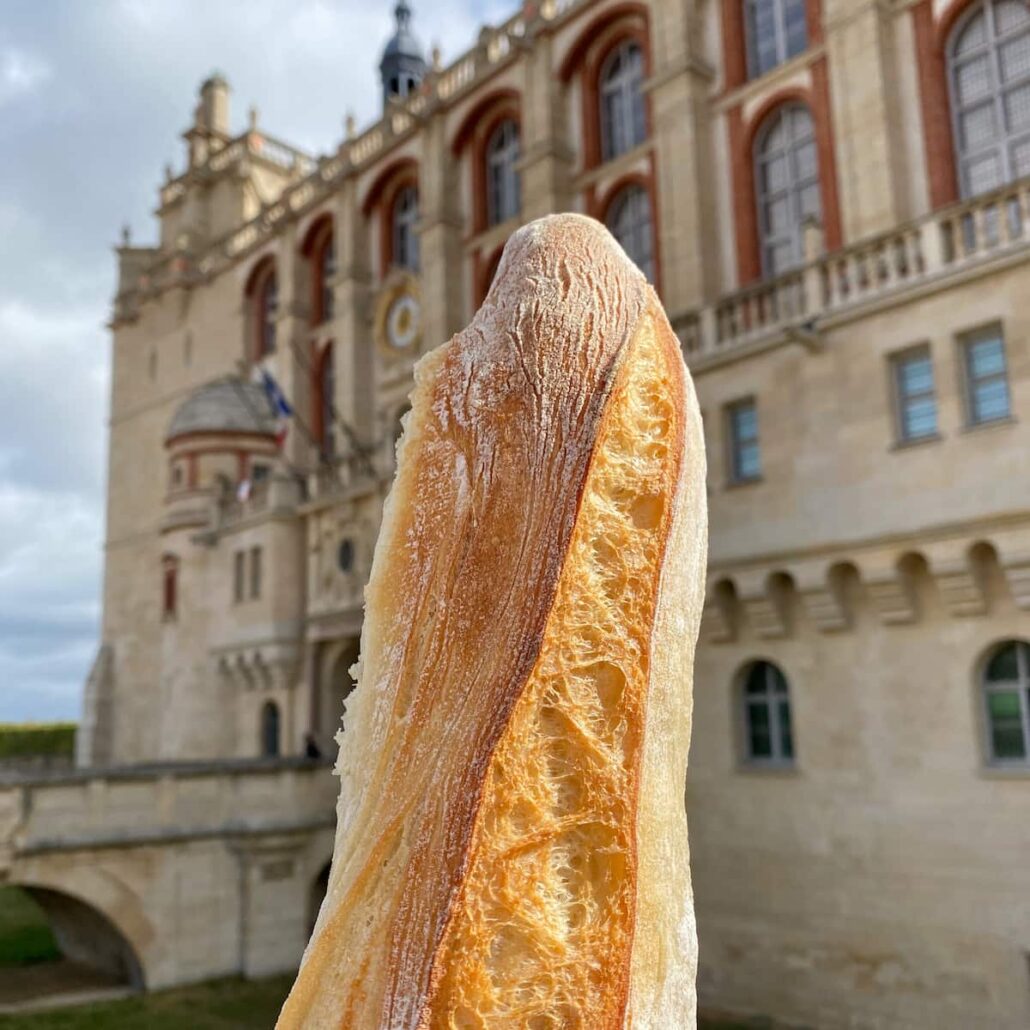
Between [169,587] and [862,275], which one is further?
[169,587]

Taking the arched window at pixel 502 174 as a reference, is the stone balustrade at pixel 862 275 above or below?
below

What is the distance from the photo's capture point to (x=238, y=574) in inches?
1091

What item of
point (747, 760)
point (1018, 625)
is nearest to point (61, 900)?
point (747, 760)

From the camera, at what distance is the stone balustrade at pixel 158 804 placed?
17141mm

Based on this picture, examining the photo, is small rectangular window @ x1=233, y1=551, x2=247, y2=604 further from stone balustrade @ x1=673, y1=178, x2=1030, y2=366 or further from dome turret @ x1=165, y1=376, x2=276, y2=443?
stone balustrade @ x1=673, y1=178, x2=1030, y2=366

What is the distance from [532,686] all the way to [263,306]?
3387 centimetres

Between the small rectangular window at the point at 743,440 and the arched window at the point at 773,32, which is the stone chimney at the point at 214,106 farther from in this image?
the small rectangular window at the point at 743,440

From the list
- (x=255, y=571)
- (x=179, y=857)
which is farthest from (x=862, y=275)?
(x=255, y=571)

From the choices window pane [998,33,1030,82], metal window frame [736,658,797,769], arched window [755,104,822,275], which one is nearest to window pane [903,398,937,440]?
metal window frame [736,658,797,769]

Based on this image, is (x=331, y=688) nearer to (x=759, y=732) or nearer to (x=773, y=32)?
(x=759, y=732)

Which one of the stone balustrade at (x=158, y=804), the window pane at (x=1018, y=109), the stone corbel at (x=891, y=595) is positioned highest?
the window pane at (x=1018, y=109)

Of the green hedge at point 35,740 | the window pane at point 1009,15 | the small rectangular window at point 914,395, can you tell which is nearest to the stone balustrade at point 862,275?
the small rectangular window at point 914,395

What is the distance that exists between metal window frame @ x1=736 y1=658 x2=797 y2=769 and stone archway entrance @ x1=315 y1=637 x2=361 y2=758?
474 inches

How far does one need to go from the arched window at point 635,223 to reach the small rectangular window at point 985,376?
9.73m
